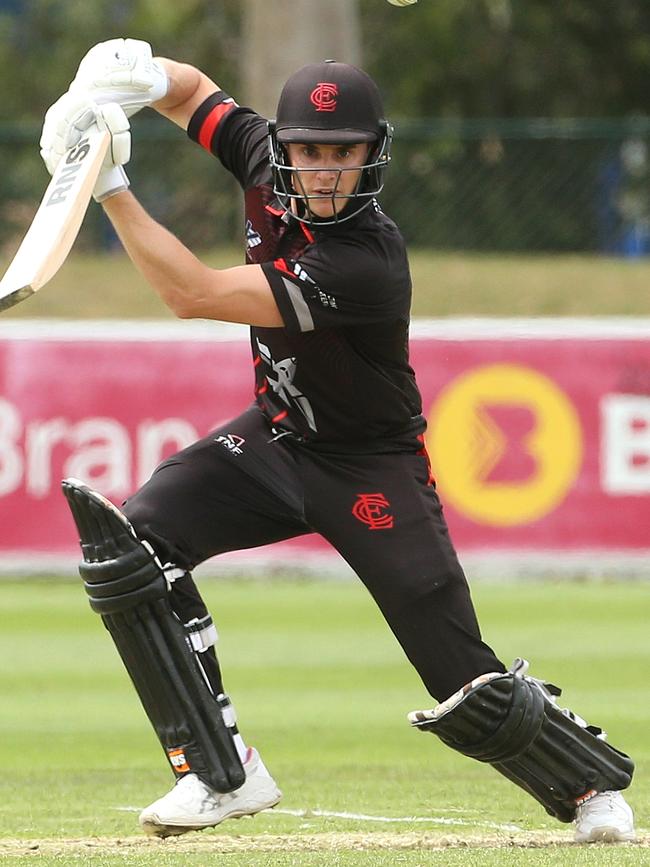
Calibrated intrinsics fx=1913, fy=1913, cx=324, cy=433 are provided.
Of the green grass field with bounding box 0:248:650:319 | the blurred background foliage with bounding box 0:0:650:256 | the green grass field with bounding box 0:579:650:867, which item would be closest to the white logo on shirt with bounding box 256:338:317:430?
the green grass field with bounding box 0:579:650:867

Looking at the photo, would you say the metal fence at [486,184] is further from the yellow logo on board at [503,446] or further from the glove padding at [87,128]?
the glove padding at [87,128]

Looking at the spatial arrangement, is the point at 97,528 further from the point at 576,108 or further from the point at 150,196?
the point at 576,108

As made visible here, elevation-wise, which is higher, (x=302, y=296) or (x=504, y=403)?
(x=302, y=296)

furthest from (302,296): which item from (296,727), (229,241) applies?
(229,241)

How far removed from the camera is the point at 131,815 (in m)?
5.89

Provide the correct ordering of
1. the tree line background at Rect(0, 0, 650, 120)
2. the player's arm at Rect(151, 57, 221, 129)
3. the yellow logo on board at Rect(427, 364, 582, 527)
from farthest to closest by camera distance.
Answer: the tree line background at Rect(0, 0, 650, 120) < the yellow logo on board at Rect(427, 364, 582, 527) < the player's arm at Rect(151, 57, 221, 129)

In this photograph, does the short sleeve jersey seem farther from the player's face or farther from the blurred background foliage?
the blurred background foliage

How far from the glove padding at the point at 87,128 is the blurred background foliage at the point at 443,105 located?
9.31 metres

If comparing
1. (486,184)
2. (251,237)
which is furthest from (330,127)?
(486,184)

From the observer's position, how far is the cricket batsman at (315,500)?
16.8 feet

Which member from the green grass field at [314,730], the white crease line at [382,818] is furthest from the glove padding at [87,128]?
the white crease line at [382,818]

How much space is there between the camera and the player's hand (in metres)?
5.21

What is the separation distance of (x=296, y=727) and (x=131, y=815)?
1819 millimetres

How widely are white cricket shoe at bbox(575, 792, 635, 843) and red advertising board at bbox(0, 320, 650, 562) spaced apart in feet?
20.3
